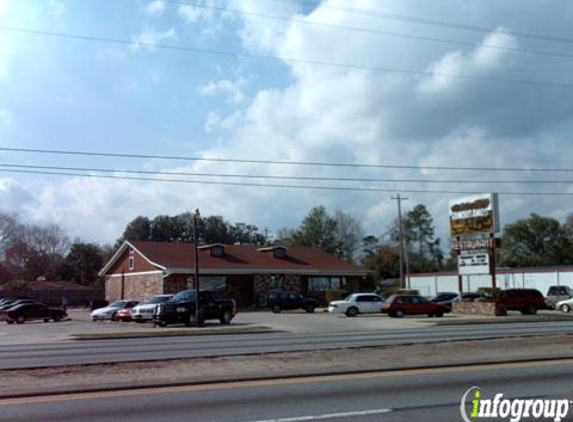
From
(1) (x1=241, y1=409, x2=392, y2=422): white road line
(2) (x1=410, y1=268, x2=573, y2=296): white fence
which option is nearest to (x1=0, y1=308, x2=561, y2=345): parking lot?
(1) (x1=241, y1=409, x2=392, y2=422): white road line

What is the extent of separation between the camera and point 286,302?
154 feet

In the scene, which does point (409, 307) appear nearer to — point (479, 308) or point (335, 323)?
point (479, 308)

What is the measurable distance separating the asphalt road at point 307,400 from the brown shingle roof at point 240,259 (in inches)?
1605

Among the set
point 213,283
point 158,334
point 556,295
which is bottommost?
Result: point 158,334

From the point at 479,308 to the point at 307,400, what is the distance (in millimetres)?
33882

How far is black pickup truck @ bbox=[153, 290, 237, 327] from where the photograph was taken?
3303 centimetres

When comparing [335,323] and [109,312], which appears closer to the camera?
[335,323]

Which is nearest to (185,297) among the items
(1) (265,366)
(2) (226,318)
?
(2) (226,318)

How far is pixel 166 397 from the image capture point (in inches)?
398

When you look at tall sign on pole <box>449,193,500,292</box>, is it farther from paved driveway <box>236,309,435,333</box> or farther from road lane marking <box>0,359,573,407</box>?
road lane marking <box>0,359,573,407</box>

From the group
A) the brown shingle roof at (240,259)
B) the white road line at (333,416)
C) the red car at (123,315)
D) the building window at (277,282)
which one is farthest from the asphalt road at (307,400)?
the building window at (277,282)

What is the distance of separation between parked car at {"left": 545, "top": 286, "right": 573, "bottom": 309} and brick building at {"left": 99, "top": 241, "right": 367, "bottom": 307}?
16.8 meters

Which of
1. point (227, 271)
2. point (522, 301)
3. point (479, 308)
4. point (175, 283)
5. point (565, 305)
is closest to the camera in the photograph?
point (479, 308)

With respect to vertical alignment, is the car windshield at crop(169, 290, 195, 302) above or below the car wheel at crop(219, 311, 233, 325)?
above
